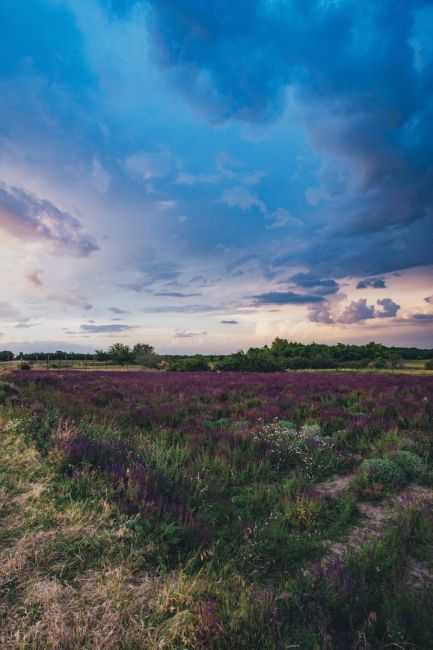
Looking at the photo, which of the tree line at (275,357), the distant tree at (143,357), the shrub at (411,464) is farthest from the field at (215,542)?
the distant tree at (143,357)

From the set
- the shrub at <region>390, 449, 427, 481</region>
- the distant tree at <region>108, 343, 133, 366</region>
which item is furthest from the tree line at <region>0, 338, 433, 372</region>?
the shrub at <region>390, 449, 427, 481</region>

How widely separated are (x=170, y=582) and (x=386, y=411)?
33.7ft

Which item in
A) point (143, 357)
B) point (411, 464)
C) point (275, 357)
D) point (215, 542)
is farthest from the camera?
point (143, 357)

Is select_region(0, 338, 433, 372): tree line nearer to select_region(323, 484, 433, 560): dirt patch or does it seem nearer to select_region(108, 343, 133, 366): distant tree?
select_region(108, 343, 133, 366): distant tree

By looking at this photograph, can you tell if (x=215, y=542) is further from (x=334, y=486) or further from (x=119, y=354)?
(x=119, y=354)

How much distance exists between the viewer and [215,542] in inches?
153

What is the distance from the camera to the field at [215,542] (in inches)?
103

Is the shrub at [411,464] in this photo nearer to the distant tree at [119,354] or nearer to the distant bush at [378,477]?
the distant bush at [378,477]

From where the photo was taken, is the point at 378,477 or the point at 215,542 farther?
the point at 378,477

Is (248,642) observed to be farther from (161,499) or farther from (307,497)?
(307,497)

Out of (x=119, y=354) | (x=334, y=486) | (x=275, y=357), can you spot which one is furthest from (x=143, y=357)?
(x=334, y=486)

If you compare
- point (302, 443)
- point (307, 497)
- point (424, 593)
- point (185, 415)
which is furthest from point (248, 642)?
point (185, 415)

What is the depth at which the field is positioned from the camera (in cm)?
261

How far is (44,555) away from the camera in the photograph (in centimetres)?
335
